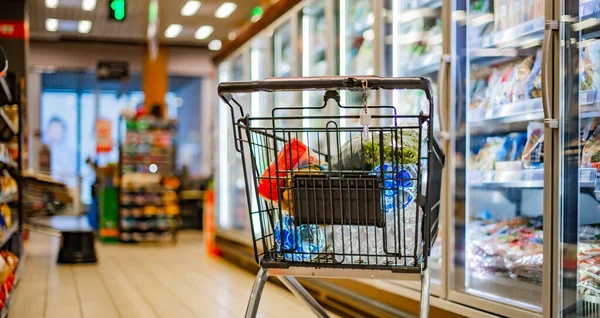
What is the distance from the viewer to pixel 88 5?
1266cm

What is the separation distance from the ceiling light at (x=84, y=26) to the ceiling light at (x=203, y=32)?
2204mm

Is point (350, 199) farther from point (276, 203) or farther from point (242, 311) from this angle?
point (242, 311)

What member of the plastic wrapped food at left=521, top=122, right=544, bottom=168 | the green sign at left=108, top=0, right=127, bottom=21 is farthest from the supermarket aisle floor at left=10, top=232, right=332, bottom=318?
the green sign at left=108, top=0, right=127, bottom=21

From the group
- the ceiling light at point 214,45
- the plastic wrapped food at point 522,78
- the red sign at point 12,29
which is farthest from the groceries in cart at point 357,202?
the ceiling light at point 214,45

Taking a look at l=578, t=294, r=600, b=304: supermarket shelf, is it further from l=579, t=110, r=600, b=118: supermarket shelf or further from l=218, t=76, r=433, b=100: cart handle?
l=218, t=76, r=433, b=100: cart handle

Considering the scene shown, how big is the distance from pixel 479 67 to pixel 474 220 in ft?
2.50

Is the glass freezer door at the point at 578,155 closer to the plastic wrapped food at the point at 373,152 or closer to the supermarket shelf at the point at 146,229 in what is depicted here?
the plastic wrapped food at the point at 373,152

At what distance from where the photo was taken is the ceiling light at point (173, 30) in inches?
581

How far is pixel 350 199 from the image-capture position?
1924 millimetres

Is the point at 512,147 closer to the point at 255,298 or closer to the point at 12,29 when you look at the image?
the point at 255,298

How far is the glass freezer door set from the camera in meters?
2.46

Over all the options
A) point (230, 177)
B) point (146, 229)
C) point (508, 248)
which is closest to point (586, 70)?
point (508, 248)

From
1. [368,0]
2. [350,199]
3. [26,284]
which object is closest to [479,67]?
[368,0]

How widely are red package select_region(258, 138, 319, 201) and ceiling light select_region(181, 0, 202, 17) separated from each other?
11126 mm
